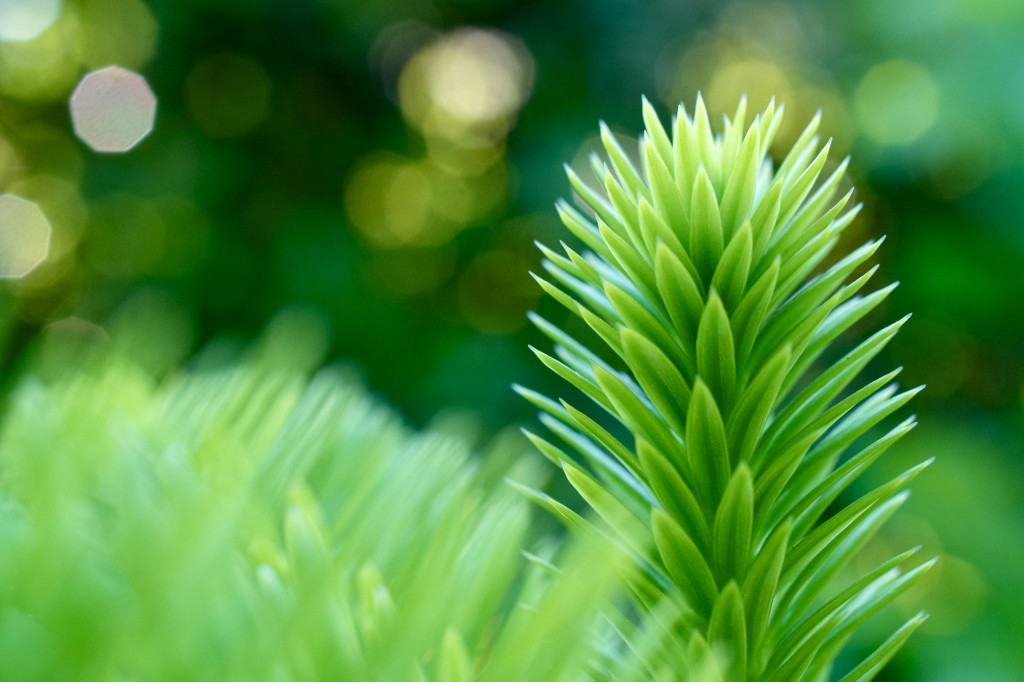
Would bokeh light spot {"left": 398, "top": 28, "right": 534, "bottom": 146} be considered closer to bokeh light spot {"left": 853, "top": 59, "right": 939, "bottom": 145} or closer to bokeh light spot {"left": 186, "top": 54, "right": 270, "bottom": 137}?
bokeh light spot {"left": 186, "top": 54, "right": 270, "bottom": 137}

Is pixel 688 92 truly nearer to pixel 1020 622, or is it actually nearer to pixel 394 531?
pixel 1020 622

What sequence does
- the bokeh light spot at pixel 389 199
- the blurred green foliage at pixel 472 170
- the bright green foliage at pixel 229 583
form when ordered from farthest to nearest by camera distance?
the bokeh light spot at pixel 389 199 → the blurred green foliage at pixel 472 170 → the bright green foliage at pixel 229 583

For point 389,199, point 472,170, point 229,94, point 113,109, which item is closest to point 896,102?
point 472,170

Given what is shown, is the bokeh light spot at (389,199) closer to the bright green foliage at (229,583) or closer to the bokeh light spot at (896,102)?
the bokeh light spot at (896,102)

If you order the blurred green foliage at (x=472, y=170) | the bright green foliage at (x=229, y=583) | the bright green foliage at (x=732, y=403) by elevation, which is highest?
the blurred green foliage at (x=472, y=170)

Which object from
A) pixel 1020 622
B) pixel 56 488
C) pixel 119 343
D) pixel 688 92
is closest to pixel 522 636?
pixel 56 488

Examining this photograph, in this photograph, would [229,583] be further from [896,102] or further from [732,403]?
[896,102]

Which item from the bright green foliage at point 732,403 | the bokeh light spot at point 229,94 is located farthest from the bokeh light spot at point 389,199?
the bright green foliage at point 732,403
